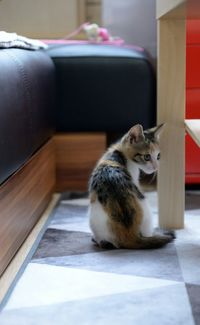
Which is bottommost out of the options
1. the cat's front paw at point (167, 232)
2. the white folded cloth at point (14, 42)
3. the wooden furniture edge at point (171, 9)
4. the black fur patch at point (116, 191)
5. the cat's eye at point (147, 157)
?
the cat's front paw at point (167, 232)

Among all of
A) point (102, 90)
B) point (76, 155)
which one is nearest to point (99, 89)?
point (102, 90)

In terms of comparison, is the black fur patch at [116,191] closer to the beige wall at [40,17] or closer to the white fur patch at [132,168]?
the white fur patch at [132,168]

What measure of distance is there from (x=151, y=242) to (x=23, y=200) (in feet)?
1.14

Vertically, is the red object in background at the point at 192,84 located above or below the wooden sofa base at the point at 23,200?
above

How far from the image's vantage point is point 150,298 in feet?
3.25

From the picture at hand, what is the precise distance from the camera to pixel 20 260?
122 cm

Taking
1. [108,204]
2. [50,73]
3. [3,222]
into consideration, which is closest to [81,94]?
[50,73]

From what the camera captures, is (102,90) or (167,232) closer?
(167,232)

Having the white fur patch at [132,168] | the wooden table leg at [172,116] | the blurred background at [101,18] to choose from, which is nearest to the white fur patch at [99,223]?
the white fur patch at [132,168]

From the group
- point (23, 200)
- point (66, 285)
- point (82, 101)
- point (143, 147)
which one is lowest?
point (66, 285)

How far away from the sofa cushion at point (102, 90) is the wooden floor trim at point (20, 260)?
0.42 metres

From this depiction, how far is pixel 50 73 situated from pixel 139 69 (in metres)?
0.34

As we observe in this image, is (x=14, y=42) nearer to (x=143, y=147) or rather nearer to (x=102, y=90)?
(x=143, y=147)

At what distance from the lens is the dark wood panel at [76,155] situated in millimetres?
1847
